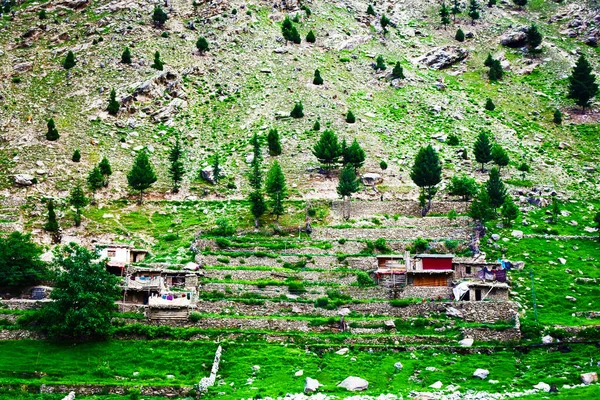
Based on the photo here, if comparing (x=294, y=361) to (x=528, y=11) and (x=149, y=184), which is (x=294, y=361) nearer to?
(x=149, y=184)

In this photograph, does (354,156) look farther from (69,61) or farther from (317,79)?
(69,61)

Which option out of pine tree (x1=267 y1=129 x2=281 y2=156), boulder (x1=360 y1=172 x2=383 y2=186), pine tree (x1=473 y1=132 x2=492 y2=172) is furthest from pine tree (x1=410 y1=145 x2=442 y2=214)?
pine tree (x1=267 y1=129 x2=281 y2=156)

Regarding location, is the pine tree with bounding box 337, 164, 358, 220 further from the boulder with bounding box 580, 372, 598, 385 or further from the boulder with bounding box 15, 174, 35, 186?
the boulder with bounding box 15, 174, 35, 186

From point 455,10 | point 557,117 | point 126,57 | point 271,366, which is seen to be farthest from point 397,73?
point 271,366

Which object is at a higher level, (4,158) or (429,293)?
(4,158)

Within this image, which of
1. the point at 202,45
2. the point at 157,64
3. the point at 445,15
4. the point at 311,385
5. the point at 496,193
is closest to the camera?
the point at 311,385

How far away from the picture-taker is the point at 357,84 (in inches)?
4409

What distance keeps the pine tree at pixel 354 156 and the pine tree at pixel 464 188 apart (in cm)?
1144

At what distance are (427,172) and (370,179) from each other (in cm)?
873

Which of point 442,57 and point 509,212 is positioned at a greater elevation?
point 442,57

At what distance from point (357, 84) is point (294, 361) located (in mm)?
66462

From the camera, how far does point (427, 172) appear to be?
263 ft

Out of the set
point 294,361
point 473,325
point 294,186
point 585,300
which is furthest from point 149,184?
point 585,300

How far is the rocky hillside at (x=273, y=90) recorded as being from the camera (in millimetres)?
89688
